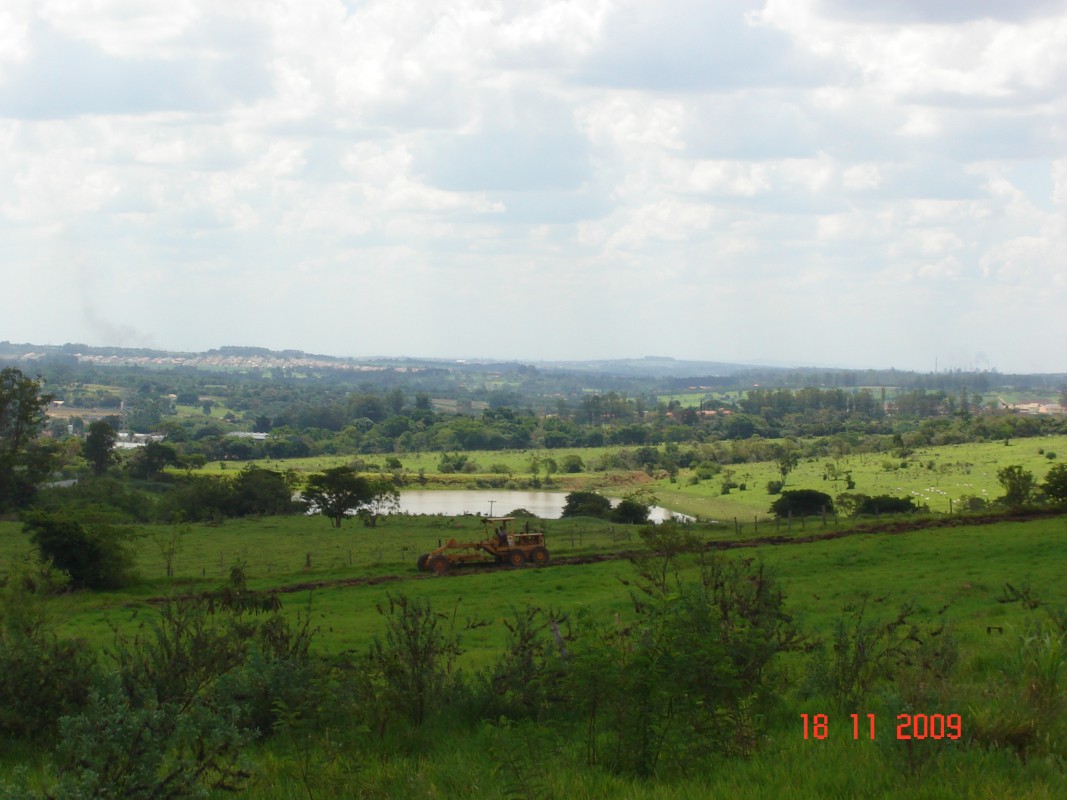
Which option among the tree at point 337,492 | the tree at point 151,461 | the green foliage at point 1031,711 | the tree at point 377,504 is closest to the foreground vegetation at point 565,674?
the green foliage at point 1031,711

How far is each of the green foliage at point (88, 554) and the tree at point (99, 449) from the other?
5956 cm

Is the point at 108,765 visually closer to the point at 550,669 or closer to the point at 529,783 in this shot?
the point at 529,783

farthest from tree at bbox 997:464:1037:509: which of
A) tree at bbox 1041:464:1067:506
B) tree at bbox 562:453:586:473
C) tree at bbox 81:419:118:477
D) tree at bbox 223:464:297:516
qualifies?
tree at bbox 562:453:586:473

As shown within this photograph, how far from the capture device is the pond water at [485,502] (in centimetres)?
7562

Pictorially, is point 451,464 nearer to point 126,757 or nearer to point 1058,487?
point 1058,487

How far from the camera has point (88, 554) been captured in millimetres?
33062

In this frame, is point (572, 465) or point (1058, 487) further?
point (572, 465)

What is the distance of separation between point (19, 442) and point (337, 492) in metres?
30.9

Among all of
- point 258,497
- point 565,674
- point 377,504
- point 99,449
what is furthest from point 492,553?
point 99,449

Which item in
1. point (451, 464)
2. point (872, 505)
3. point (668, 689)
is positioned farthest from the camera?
point (451, 464)

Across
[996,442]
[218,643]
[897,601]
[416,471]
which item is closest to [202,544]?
[897,601]

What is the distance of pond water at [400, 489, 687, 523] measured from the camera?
248 ft

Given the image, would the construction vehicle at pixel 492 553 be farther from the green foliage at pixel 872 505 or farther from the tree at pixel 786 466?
the tree at pixel 786 466

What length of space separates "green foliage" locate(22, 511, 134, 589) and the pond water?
3801cm
